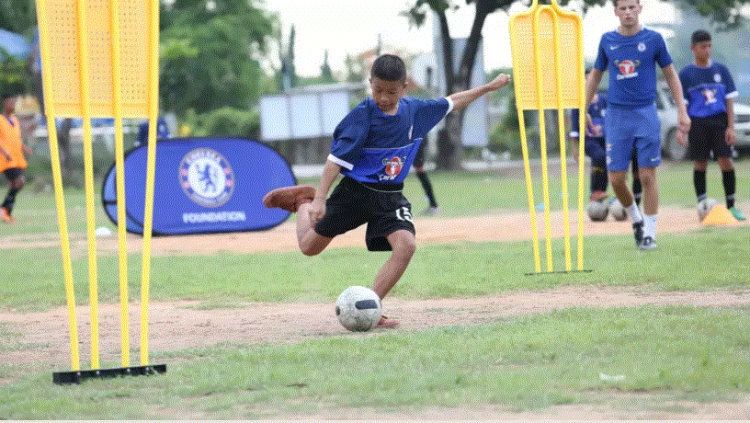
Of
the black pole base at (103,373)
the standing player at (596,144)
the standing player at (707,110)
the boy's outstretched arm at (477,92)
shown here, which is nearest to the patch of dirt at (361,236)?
the standing player at (596,144)

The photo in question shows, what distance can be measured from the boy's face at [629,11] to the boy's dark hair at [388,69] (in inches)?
171

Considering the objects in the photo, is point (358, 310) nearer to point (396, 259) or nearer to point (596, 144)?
point (396, 259)

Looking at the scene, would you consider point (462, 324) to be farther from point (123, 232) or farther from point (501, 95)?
point (501, 95)

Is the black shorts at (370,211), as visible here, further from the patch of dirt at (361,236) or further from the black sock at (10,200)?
the black sock at (10,200)

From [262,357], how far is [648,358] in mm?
1911

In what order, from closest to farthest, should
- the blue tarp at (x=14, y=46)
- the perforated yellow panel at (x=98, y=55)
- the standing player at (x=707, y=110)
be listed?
the perforated yellow panel at (x=98, y=55) → the standing player at (x=707, y=110) → the blue tarp at (x=14, y=46)

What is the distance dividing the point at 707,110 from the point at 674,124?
2038 centimetres

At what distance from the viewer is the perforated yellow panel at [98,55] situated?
7.05 metres

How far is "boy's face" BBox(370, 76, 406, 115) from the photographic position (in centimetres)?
912

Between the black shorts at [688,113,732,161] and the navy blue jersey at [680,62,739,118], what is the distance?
83 millimetres

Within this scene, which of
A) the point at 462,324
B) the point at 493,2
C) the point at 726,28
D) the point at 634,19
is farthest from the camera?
the point at 726,28

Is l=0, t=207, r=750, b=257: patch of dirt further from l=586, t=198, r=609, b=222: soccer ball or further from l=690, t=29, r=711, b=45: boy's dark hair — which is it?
l=690, t=29, r=711, b=45: boy's dark hair

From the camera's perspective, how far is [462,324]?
354 inches

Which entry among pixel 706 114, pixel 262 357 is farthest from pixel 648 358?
pixel 706 114
